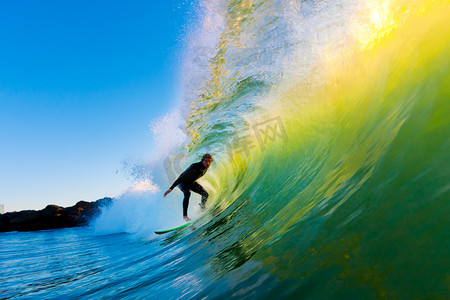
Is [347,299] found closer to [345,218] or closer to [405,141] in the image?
[345,218]

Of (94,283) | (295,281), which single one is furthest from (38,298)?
(295,281)

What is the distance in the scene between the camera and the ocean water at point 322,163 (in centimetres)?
145

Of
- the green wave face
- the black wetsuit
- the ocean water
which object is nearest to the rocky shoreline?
the black wetsuit

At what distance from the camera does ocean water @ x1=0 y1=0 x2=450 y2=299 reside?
1.45m

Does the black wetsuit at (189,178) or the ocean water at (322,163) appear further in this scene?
the black wetsuit at (189,178)

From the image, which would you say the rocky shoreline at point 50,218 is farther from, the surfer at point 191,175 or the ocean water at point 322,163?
the ocean water at point 322,163

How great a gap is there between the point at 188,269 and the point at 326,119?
3855 millimetres

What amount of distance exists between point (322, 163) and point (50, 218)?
3392cm

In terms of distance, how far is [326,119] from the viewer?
505 cm

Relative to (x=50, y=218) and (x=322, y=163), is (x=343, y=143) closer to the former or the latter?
(x=322, y=163)

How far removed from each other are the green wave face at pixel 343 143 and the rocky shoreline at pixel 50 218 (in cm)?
2443

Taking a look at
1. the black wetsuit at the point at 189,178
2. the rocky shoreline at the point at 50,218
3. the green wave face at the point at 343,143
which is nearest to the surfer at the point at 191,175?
the black wetsuit at the point at 189,178

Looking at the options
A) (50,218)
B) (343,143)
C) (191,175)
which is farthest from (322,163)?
(50,218)

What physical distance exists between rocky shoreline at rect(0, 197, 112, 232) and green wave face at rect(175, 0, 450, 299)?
Result: 24.4m
